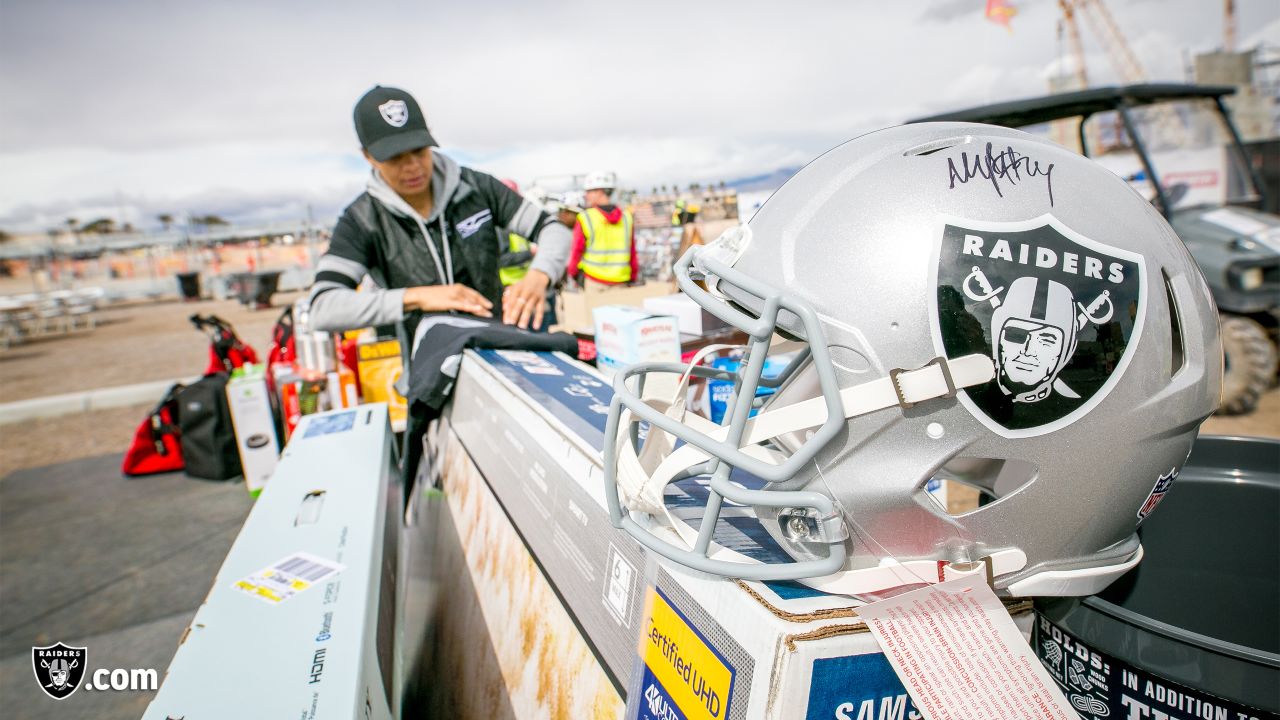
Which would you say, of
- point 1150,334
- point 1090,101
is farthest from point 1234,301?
point 1150,334

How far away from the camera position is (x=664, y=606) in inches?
38.9

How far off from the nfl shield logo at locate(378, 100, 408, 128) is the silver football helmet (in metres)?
1.85

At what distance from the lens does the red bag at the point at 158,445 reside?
4.94 meters

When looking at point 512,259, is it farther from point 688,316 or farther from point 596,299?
point 688,316

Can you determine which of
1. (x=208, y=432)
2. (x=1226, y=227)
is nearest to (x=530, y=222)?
(x=208, y=432)

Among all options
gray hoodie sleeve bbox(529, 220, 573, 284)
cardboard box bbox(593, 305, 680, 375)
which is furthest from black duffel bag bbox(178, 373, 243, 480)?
cardboard box bbox(593, 305, 680, 375)

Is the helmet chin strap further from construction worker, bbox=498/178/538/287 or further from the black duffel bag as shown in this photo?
the black duffel bag

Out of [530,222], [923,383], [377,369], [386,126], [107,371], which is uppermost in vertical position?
[386,126]

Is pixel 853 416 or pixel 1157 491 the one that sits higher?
pixel 853 416

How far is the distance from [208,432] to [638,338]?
393 cm

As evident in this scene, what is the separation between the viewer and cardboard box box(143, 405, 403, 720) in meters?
1.14

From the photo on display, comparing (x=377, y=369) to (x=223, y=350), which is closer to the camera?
(x=377, y=369)

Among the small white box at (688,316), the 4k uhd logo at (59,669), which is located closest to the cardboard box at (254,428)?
the 4k uhd logo at (59,669)

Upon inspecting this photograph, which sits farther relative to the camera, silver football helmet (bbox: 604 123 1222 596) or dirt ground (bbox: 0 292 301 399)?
dirt ground (bbox: 0 292 301 399)
